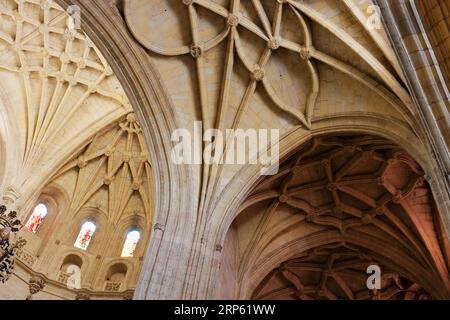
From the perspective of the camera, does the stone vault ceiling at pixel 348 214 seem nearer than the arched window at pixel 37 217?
Yes

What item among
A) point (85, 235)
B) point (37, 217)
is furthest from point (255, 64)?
point (37, 217)

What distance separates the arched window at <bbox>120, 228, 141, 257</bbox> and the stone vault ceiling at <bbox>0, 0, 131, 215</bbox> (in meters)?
3.67

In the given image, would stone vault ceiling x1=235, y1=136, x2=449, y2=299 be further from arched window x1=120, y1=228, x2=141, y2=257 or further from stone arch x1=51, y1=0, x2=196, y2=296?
arched window x1=120, y1=228, x2=141, y2=257

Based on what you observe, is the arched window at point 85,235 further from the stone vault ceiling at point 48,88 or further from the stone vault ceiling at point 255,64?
the stone vault ceiling at point 255,64

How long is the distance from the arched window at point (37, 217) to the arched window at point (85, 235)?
1451 millimetres

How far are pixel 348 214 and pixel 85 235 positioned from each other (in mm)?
9524

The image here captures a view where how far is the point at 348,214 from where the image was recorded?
17.6 meters

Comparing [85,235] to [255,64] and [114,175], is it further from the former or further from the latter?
[255,64]

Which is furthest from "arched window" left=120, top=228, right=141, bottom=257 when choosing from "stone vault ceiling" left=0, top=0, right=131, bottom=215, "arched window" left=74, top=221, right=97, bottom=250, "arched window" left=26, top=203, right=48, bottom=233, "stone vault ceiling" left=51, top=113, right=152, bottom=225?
"stone vault ceiling" left=0, top=0, right=131, bottom=215

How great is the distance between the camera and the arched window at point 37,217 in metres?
17.7

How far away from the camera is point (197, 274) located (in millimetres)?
11047

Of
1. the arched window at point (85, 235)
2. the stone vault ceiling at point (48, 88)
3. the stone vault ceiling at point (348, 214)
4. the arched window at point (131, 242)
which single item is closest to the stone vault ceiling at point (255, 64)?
the stone vault ceiling at point (348, 214)

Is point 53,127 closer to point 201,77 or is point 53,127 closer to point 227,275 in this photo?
point 201,77

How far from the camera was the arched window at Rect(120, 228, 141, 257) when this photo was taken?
18156 mm
